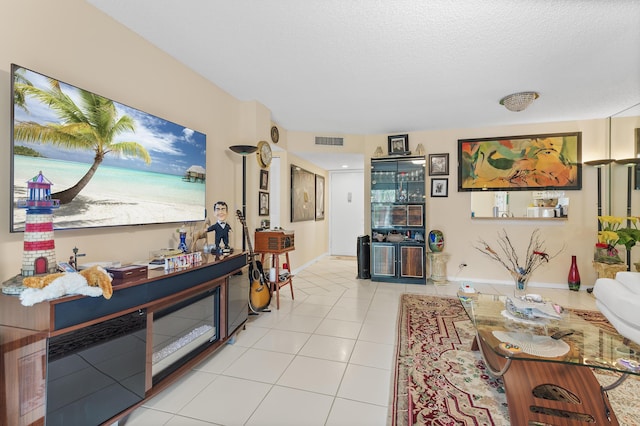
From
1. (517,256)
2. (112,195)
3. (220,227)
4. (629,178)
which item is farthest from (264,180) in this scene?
Result: (629,178)

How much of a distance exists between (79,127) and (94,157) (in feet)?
0.61

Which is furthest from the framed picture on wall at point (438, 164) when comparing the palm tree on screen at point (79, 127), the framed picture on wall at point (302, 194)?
the palm tree on screen at point (79, 127)

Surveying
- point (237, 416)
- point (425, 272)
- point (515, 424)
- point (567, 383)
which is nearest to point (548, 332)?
point (567, 383)

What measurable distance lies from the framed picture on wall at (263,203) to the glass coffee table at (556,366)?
9.22 feet

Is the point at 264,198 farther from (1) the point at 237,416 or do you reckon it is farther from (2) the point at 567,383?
(2) the point at 567,383

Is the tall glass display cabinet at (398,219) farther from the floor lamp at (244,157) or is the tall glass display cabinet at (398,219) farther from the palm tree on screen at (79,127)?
the palm tree on screen at (79,127)

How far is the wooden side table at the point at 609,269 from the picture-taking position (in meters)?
3.77

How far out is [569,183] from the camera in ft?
14.2

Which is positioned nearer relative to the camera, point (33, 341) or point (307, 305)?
point (33, 341)

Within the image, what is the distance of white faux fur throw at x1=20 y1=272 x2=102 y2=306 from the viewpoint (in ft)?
3.88

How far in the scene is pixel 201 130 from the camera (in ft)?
9.56

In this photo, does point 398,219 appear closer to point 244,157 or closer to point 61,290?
point 244,157

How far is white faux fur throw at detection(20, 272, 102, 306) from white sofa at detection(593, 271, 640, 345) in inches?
150

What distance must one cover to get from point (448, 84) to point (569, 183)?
2.83 meters
